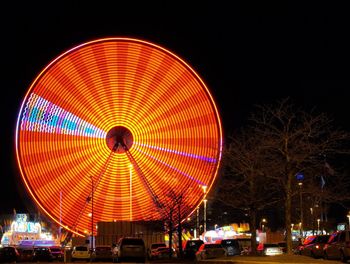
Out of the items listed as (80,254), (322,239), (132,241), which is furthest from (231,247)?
(80,254)

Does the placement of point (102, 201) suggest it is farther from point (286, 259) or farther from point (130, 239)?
point (286, 259)

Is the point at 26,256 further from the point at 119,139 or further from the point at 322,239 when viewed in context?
the point at 322,239

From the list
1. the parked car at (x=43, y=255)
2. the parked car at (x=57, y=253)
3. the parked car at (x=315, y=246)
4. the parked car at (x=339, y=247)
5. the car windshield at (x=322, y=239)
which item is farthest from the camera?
the parked car at (x=57, y=253)

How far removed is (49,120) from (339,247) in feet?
102

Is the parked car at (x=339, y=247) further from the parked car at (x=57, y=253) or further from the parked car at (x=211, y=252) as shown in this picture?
the parked car at (x=57, y=253)

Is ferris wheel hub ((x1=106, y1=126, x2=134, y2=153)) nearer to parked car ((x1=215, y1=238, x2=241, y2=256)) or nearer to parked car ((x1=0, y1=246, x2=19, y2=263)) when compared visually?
parked car ((x1=0, y1=246, x2=19, y2=263))

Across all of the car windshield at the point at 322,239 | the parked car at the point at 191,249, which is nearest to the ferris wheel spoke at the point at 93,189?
the parked car at the point at 191,249

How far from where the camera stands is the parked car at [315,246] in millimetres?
35656

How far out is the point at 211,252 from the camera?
3906cm

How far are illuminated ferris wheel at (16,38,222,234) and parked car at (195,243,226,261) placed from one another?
43.3 ft

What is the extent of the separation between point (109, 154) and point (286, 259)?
31351 mm

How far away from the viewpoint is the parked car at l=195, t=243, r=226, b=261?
38750 millimetres

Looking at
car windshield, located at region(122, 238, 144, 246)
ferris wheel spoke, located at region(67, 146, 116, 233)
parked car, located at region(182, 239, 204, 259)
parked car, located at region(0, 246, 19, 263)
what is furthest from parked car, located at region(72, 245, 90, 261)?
car windshield, located at region(122, 238, 144, 246)

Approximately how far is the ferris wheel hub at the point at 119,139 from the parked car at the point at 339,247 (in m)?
27.4
